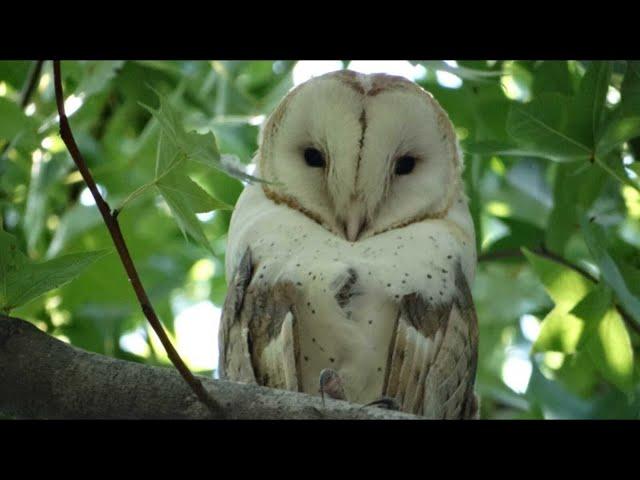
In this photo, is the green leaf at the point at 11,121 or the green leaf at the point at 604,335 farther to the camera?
the green leaf at the point at 604,335

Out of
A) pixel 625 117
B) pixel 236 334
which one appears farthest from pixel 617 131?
pixel 236 334

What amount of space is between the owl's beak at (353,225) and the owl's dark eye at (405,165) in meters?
0.20

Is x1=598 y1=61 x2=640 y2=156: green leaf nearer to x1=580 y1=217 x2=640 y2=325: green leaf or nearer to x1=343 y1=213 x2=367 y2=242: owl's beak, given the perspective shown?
x1=580 y1=217 x2=640 y2=325: green leaf

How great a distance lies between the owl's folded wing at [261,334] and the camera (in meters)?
2.40

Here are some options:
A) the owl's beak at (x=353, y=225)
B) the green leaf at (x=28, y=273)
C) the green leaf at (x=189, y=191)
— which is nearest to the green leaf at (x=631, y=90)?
the owl's beak at (x=353, y=225)

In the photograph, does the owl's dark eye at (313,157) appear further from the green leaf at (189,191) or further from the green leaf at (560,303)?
the green leaf at (189,191)

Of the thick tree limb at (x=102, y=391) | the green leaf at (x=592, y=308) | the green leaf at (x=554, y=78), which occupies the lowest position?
the thick tree limb at (x=102, y=391)

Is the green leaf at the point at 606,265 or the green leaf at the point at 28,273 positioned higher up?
the green leaf at the point at 606,265

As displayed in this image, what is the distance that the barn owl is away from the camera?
2430 millimetres

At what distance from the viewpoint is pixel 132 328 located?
4.59 metres
